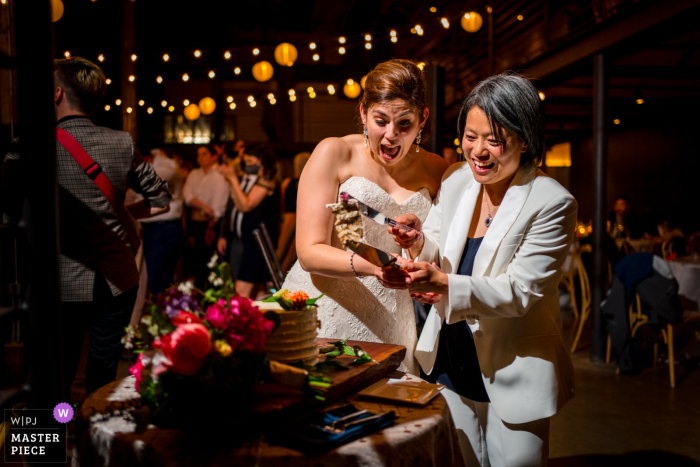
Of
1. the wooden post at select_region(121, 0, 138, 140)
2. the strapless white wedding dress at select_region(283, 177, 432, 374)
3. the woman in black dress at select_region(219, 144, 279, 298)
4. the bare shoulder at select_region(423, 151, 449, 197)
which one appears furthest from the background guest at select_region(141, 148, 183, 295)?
the bare shoulder at select_region(423, 151, 449, 197)

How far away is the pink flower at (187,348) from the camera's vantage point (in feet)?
3.49

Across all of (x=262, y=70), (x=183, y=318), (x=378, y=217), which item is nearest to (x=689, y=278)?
(x=378, y=217)

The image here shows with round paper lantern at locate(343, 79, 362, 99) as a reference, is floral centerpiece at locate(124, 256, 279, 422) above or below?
below

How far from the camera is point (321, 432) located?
115 centimetres

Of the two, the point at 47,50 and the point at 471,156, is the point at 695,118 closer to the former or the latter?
the point at 471,156

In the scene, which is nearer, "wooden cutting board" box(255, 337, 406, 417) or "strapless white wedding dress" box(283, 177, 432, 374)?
"wooden cutting board" box(255, 337, 406, 417)

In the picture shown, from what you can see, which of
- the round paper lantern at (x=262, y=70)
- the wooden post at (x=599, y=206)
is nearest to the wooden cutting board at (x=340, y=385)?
the wooden post at (x=599, y=206)

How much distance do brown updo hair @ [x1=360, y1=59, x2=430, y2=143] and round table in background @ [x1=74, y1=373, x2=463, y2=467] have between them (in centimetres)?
101

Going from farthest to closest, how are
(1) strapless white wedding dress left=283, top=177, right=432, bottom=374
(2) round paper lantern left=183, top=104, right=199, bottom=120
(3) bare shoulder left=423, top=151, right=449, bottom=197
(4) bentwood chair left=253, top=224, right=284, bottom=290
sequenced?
(2) round paper lantern left=183, top=104, right=199, bottom=120 < (4) bentwood chair left=253, top=224, right=284, bottom=290 < (3) bare shoulder left=423, top=151, right=449, bottom=197 < (1) strapless white wedding dress left=283, top=177, right=432, bottom=374

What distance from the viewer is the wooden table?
109 cm

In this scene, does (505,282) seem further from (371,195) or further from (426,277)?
(371,195)

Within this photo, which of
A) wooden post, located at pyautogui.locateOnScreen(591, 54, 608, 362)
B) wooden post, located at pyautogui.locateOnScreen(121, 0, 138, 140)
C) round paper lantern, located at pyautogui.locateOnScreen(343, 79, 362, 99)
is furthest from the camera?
round paper lantern, located at pyautogui.locateOnScreen(343, 79, 362, 99)

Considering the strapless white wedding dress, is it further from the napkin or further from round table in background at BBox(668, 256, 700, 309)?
round table in background at BBox(668, 256, 700, 309)

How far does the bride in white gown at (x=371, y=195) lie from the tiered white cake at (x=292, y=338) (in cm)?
45
